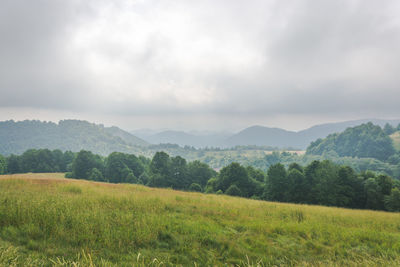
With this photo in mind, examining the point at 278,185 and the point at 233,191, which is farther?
the point at 233,191

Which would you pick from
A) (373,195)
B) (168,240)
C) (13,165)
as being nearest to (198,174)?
(373,195)

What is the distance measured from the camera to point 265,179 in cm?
5756

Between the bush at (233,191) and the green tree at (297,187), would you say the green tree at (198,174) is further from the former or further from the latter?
the green tree at (297,187)

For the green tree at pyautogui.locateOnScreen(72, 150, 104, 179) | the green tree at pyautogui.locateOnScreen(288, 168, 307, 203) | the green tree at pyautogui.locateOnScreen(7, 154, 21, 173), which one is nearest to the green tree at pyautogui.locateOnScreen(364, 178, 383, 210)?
the green tree at pyautogui.locateOnScreen(288, 168, 307, 203)

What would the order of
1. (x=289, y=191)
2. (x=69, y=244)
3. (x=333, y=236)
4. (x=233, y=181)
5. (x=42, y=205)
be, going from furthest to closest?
(x=233, y=181), (x=289, y=191), (x=333, y=236), (x=42, y=205), (x=69, y=244)

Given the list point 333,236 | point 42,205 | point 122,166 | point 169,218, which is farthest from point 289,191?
point 122,166

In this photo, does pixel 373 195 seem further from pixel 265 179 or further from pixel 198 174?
pixel 198 174

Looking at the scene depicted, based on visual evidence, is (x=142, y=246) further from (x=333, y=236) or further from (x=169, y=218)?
(x=333, y=236)

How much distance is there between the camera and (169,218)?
30.9 ft

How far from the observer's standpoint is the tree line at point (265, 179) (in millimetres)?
39500

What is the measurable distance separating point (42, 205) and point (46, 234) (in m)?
2.21

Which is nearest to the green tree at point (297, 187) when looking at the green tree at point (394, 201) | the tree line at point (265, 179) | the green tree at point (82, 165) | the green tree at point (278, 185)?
the tree line at point (265, 179)

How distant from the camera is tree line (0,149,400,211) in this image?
3950 centimetres

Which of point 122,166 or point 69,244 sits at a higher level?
point 69,244
